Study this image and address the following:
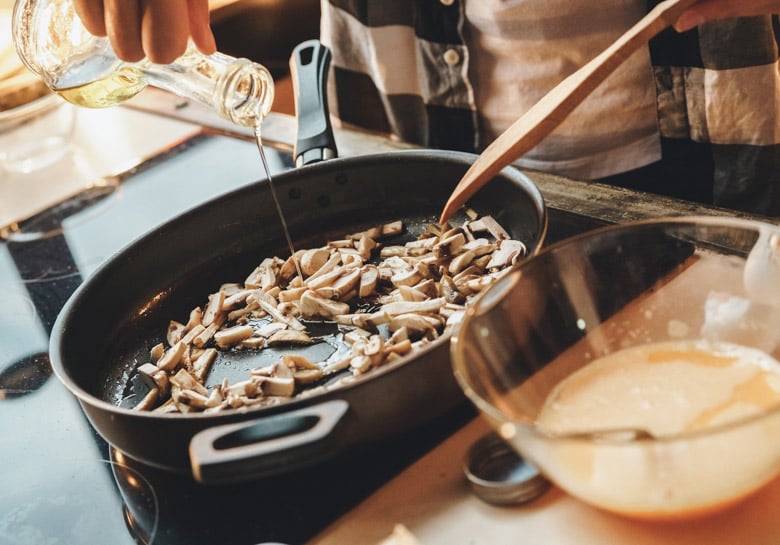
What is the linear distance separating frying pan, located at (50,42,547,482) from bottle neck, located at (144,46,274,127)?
0.45 feet

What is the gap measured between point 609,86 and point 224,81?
1.65 ft

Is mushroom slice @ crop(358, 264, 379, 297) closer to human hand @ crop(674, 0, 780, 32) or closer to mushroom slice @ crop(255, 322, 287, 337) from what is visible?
mushroom slice @ crop(255, 322, 287, 337)

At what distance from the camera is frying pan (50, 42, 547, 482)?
0.56 meters

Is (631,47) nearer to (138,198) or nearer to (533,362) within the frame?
(533,362)

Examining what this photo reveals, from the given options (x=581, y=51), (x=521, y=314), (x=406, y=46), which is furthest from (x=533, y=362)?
(x=406, y=46)

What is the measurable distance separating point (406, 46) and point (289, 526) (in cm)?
82

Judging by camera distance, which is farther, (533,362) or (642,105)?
(642,105)

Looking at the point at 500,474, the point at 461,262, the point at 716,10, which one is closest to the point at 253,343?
the point at 461,262

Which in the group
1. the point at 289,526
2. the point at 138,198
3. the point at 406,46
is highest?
the point at 406,46

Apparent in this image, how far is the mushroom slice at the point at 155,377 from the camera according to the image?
2.61 ft

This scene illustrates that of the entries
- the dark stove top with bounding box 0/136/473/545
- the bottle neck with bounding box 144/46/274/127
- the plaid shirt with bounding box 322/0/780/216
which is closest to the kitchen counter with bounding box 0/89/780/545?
the dark stove top with bounding box 0/136/473/545

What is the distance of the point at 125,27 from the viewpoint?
788 millimetres

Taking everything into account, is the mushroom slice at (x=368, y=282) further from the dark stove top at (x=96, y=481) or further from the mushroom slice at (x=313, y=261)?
the dark stove top at (x=96, y=481)

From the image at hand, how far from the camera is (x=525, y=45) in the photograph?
1074 mm
